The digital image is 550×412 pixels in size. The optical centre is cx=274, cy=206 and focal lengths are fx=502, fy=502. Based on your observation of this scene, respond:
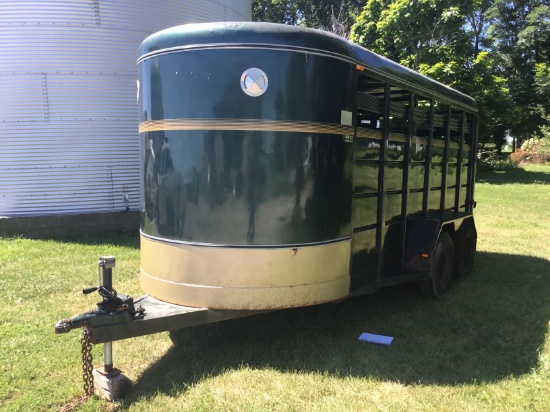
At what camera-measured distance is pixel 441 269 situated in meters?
5.96

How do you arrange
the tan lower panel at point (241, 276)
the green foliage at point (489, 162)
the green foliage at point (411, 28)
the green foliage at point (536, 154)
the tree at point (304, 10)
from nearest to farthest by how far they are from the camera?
1. the tan lower panel at point (241, 276)
2. the green foliage at point (411, 28)
3. the green foliage at point (489, 162)
4. the tree at point (304, 10)
5. the green foliage at point (536, 154)

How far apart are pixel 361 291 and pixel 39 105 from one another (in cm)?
782

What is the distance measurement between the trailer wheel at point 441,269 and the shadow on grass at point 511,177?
1643 cm

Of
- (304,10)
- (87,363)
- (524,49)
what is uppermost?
(304,10)

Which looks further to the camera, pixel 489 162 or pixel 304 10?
pixel 304 10

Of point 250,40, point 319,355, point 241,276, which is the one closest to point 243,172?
point 241,276

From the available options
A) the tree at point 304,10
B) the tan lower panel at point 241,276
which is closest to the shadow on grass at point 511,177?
the tree at point 304,10

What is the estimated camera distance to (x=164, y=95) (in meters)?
3.98

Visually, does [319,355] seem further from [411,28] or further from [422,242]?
[411,28]

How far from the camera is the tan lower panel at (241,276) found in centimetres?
392

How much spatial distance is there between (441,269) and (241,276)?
3.03m

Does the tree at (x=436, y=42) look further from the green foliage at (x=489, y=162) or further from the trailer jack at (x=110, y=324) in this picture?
the trailer jack at (x=110, y=324)

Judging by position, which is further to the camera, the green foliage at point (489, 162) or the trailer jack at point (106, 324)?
the green foliage at point (489, 162)

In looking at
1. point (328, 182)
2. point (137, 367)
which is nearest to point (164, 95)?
point (328, 182)
